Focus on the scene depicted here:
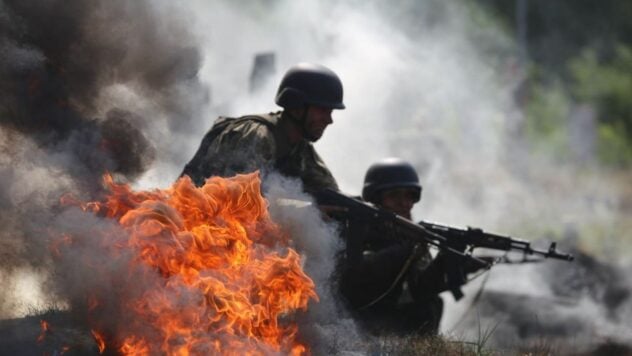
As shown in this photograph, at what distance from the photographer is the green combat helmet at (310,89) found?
829 cm

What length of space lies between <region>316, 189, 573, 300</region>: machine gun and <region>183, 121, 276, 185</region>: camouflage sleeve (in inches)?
24.5

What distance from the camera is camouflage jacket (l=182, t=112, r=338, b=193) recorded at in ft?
25.1

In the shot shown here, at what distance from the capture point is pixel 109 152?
757 cm

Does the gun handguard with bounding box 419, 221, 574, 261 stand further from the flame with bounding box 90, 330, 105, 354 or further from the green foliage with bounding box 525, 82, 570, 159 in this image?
the green foliage with bounding box 525, 82, 570, 159

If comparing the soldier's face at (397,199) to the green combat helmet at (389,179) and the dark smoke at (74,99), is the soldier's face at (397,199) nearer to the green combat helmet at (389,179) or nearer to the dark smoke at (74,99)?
the green combat helmet at (389,179)

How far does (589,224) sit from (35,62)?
1651 cm

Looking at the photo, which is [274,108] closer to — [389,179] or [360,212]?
[389,179]

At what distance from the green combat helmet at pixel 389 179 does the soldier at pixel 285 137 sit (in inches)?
54.7

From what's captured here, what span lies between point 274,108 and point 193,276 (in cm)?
773

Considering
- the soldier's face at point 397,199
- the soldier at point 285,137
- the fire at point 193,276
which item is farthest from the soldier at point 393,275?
the fire at point 193,276

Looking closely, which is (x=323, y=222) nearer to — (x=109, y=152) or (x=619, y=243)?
(x=109, y=152)

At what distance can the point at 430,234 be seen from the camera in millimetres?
8453

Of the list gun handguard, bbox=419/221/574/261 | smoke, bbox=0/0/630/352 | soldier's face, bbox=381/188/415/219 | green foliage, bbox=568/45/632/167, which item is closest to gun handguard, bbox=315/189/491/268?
smoke, bbox=0/0/630/352

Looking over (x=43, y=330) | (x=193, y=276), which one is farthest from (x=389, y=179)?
(x=43, y=330)
